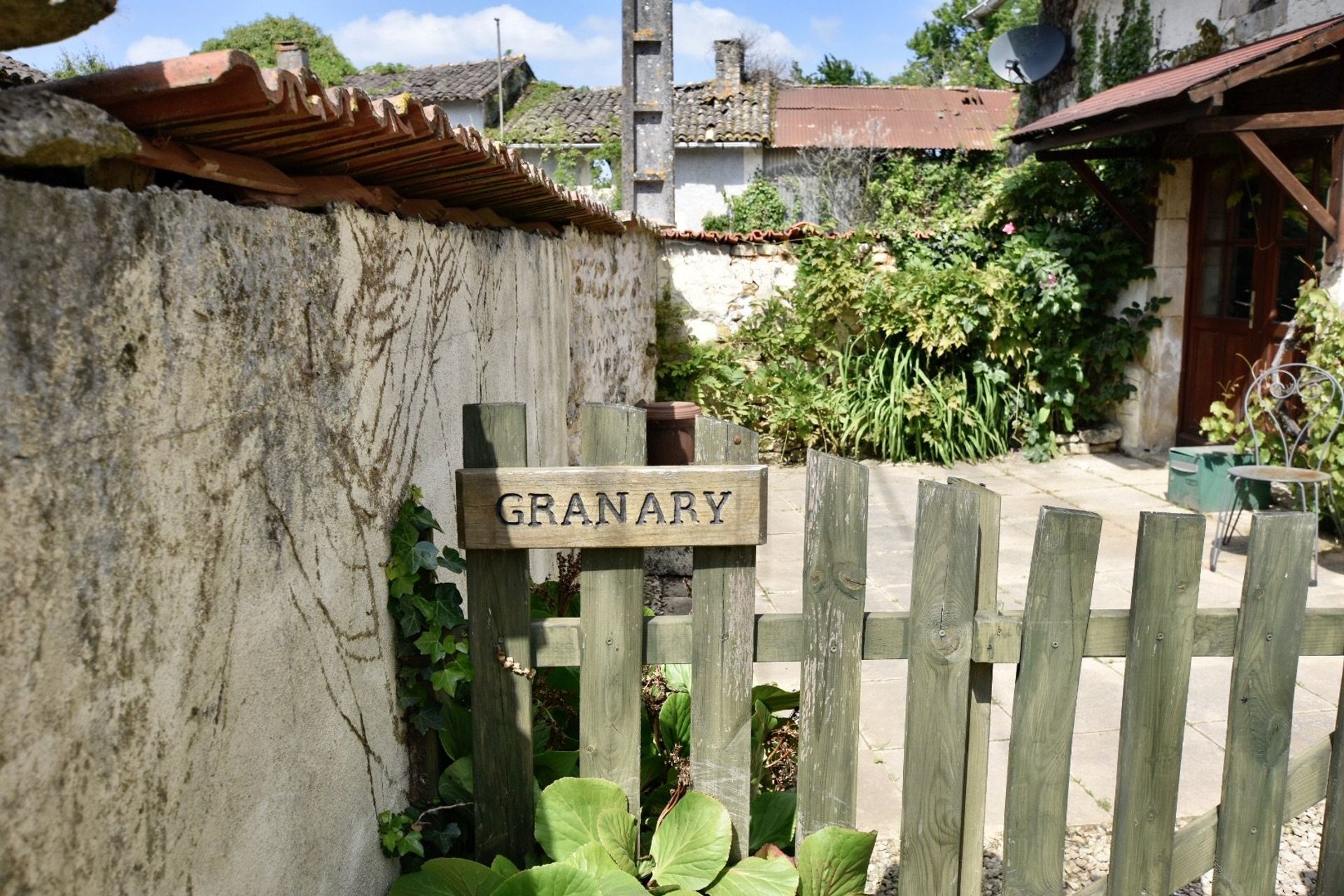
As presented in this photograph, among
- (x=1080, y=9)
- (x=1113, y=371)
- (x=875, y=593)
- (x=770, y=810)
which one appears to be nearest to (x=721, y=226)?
(x=1080, y=9)

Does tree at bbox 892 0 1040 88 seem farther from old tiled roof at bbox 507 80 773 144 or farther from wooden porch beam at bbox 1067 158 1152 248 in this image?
wooden porch beam at bbox 1067 158 1152 248

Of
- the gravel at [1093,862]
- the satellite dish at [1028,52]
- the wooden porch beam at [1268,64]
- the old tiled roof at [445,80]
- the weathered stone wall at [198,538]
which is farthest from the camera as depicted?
the old tiled roof at [445,80]

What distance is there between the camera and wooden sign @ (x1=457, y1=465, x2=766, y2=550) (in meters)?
1.90

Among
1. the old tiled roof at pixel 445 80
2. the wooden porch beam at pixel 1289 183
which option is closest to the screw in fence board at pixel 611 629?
the wooden porch beam at pixel 1289 183

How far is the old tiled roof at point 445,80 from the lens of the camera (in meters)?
25.6

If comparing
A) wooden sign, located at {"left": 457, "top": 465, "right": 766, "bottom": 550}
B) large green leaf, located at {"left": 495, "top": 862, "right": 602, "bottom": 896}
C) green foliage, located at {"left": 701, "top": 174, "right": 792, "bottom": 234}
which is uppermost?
green foliage, located at {"left": 701, "top": 174, "right": 792, "bottom": 234}

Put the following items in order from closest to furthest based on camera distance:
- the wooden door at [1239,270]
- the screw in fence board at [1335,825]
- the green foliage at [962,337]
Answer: the screw in fence board at [1335,825] < the wooden door at [1239,270] < the green foliage at [962,337]

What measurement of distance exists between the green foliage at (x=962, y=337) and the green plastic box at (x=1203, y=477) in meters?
1.51

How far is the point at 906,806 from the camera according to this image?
6.73 feet

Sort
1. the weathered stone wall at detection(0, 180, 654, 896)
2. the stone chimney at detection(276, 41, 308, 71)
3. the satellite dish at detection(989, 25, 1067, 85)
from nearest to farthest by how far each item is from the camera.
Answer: the weathered stone wall at detection(0, 180, 654, 896) → the stone chimney at detection(276, 41, 308, 71) → the satellite dish at detection(989, 25, 1067, 85)

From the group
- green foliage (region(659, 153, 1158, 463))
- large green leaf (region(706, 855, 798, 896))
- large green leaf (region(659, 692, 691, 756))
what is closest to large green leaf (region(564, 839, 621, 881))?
large green leaf (region(706, 855, 798, 896))

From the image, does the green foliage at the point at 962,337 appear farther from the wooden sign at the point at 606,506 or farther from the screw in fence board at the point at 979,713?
the wooden sign at the point at 606,506

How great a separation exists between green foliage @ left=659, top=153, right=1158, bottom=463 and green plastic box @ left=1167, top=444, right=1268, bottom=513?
→ 1508 millimetres

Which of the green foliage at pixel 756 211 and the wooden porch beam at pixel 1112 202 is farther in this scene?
the green foliage at pixel 756 211
